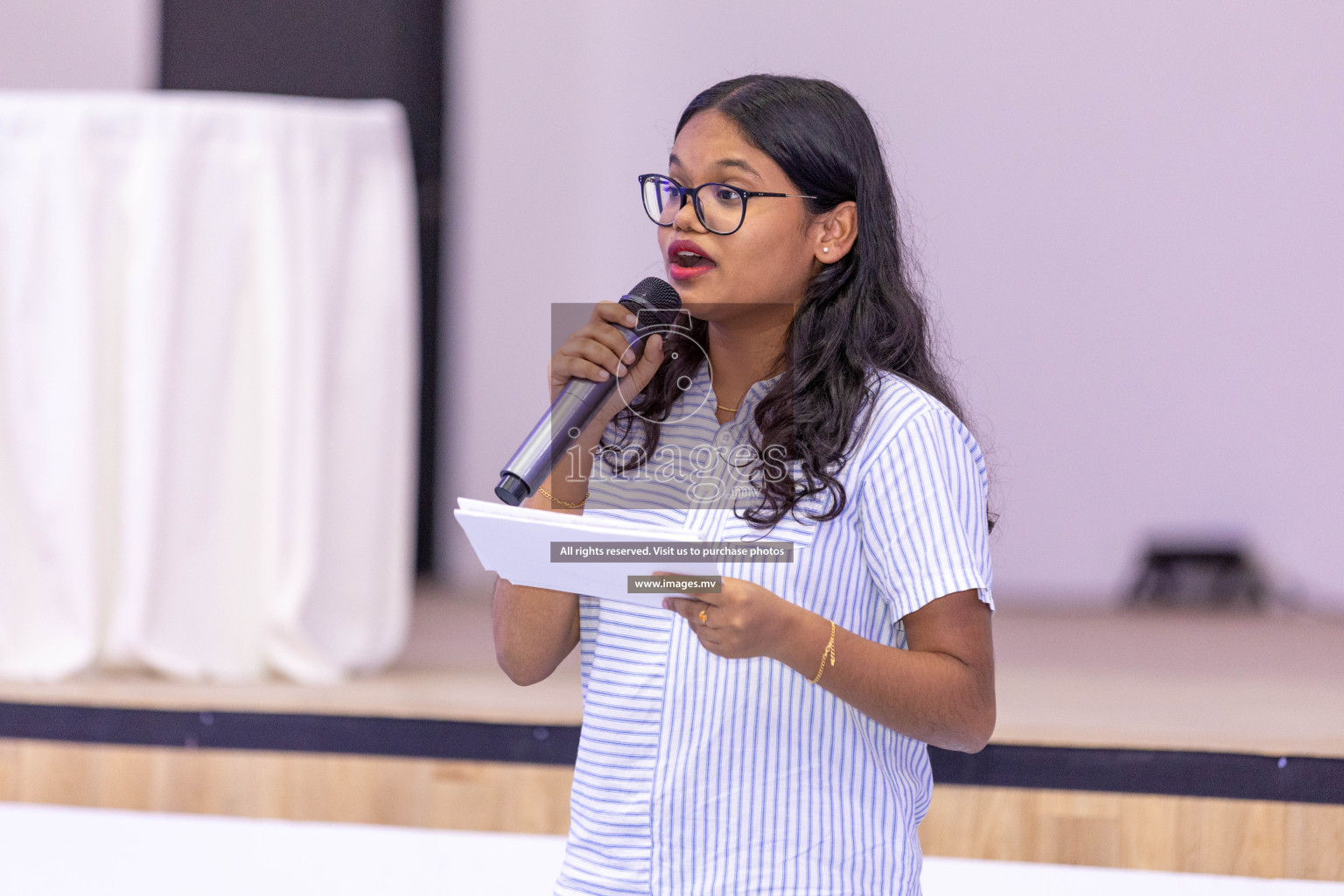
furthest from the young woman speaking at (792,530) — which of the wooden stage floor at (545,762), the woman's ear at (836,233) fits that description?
the wooden stage floor at (545,762)

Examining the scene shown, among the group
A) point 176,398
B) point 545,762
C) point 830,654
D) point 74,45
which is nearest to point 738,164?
point 830,654

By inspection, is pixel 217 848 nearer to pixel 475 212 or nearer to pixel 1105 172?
pixel 475 212

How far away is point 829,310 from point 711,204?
13 cm

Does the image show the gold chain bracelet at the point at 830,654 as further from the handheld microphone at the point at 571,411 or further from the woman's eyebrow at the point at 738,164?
the woman's eyebrow at the point at 738,164

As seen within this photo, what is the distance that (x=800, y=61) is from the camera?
14.5 feet

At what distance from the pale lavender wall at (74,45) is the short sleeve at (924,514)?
392 centimetres

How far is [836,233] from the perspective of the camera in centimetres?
105

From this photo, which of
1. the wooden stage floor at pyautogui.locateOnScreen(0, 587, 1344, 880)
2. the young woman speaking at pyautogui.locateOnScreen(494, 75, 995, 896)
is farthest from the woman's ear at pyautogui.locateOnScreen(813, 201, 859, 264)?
the wooden stage floor at pyautogui.locateOnScreen(0, 587, 1344, 880)

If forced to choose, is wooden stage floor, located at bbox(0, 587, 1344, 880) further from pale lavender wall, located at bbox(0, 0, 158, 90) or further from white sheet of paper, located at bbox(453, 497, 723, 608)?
pale lavender wall, located at bbox(0, 0, 158, 90)

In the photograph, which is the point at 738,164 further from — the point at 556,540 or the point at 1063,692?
the point at 1063,692

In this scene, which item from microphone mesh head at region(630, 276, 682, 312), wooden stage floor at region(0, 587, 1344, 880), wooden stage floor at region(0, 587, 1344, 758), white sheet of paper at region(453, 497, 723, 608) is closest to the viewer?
white sheet of paper at region(453, 497, 723, 608)

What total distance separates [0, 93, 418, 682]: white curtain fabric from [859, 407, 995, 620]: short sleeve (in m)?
1.71

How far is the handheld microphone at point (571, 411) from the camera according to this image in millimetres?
946

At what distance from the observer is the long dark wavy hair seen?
39.2 inches
